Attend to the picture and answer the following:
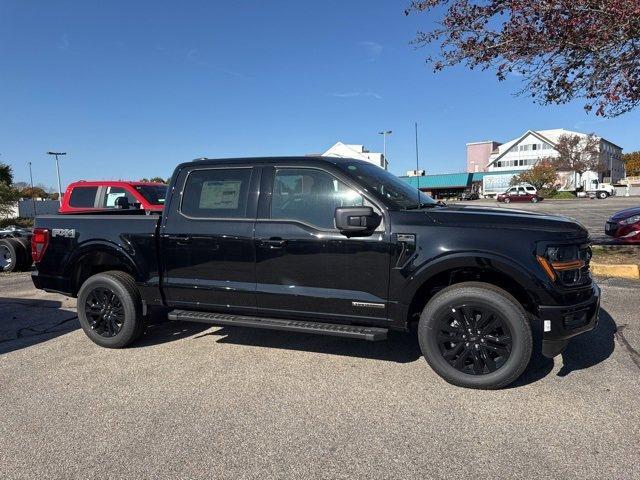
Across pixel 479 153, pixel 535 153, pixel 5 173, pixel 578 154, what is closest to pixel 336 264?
pixel 5 173

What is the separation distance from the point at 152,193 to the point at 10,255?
340 cm

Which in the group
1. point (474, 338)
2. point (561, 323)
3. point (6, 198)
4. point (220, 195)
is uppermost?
point (6, 198)

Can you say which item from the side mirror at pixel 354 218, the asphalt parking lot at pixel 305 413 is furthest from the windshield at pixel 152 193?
the side mirror at pixel 354 218

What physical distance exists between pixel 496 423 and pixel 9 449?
326 cm

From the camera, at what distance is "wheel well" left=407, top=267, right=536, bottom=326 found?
3764mm

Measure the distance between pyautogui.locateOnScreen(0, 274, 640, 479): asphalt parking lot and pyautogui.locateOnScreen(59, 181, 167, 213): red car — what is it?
219 inches

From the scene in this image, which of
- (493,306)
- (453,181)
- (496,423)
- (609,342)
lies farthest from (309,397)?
(453,181)

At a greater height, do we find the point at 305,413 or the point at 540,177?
the point at 540,177

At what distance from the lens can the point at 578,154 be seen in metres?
67.1

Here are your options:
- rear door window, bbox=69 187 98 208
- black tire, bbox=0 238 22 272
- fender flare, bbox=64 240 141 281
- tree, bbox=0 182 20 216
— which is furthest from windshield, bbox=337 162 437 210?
tree, bbox=0 182 20 216

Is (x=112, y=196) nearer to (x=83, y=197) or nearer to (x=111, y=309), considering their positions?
(x=83, y=197)

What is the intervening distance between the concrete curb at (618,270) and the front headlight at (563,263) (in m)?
4.99

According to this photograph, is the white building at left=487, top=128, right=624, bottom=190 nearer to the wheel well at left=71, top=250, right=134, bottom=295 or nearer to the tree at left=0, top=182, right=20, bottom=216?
the tree at left=0, top=182, right=20, bottom=216

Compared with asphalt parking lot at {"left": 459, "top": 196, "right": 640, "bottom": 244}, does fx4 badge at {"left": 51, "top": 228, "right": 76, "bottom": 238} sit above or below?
above
